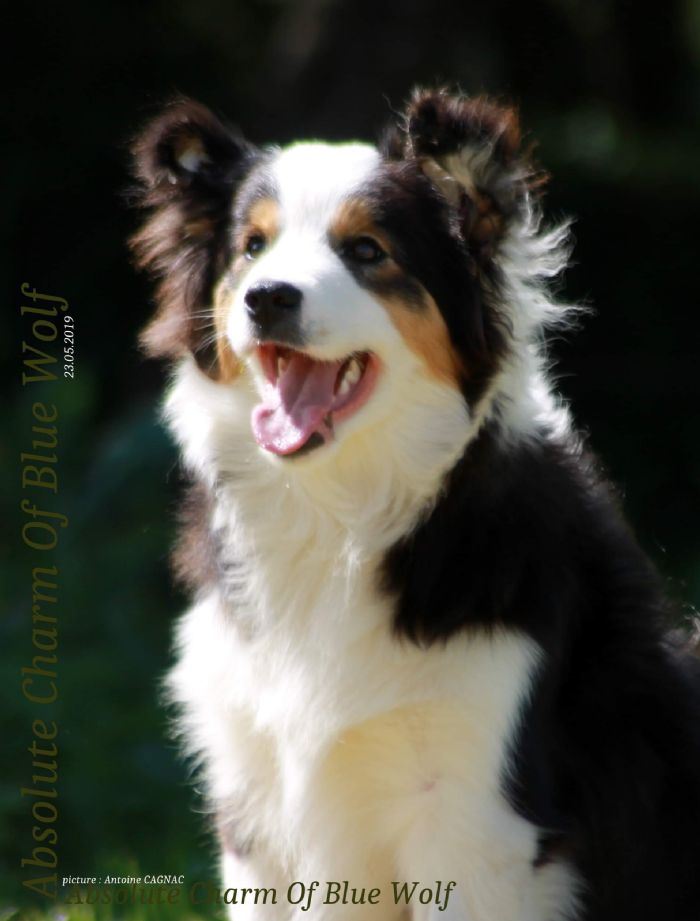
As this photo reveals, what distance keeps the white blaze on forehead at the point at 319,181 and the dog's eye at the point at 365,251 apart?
0.08m

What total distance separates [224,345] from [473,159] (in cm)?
72

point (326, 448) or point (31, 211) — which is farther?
point (31, 211)

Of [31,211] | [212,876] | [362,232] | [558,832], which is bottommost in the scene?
[212,876]

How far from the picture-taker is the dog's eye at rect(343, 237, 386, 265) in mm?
3381

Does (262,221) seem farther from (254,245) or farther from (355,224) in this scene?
(355,224)

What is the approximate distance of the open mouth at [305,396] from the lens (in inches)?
131

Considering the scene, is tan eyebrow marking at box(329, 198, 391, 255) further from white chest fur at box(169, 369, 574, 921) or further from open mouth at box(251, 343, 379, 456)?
white chest fur at box(169, 369, 574, 921)

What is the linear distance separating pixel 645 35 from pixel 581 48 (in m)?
0.52

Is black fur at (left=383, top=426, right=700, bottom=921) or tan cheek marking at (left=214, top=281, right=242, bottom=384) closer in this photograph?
black fur at (left=383, top=426, right=700, bottom=921)

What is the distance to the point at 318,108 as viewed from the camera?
26.7 feet

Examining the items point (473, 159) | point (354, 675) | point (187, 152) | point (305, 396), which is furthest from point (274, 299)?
point (354, 675)

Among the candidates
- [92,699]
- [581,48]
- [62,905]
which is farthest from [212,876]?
[581,48]

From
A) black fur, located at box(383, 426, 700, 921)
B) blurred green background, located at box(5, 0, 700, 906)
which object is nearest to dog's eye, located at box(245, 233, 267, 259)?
black fur, located at box(383, 426, 700, 921)

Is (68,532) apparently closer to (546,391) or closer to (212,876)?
(212,876)
